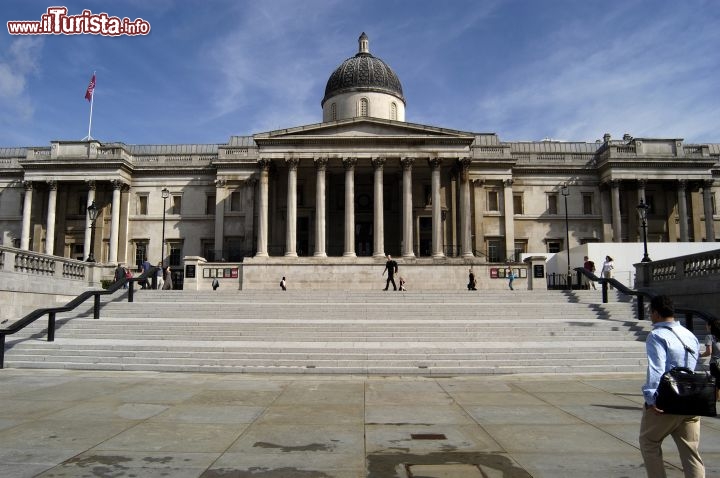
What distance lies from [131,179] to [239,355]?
40.7 m

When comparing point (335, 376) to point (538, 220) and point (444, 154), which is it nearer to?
point (444, 154)

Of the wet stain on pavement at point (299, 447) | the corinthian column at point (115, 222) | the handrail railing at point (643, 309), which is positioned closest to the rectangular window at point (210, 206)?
the corinthian column at point (115, 222)

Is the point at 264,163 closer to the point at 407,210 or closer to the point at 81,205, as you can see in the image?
the point at 407,210

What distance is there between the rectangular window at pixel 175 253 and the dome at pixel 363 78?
19.2m

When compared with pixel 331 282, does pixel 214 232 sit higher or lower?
higher

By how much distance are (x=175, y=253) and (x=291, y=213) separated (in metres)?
15.6

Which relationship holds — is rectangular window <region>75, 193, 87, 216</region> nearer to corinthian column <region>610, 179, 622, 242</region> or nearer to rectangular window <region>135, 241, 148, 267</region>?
rectangular window <region>135, 241, 148, 267</region>

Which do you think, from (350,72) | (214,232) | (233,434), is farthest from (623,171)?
(233,434)

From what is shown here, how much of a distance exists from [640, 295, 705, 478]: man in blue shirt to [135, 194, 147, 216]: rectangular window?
168 feet

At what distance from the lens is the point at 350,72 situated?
48.9 metres

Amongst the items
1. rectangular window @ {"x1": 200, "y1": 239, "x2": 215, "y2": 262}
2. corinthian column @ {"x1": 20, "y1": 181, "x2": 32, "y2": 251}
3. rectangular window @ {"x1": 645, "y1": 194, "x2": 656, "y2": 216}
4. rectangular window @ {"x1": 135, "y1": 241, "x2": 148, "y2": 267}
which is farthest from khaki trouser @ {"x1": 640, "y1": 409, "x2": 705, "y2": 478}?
corinthian column @ {"x1": 20, "y1": 181, "x2": 32, "y2": 251}

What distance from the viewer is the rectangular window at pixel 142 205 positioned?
5047 centimetres

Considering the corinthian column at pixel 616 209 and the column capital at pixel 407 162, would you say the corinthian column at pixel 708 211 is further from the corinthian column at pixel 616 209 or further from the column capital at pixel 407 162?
the column capital at pixel 407 162

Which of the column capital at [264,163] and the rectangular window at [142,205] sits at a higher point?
the column capital at [264,163]
